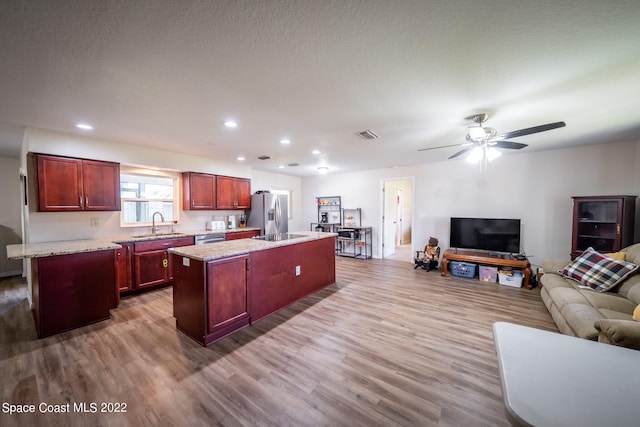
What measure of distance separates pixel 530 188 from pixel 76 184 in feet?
24.2

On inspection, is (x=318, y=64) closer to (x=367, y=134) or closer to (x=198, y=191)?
(x=367, y=134)

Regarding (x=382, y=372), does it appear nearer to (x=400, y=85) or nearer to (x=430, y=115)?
(x=400, y=85)

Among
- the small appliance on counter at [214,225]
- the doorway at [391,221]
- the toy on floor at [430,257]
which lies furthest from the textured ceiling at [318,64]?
the doorway at [391,221]

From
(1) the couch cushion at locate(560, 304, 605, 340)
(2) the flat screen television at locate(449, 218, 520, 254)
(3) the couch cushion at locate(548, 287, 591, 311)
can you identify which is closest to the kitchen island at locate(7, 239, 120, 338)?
(1) the couch cushion at locate(560, 304, 605, 340)

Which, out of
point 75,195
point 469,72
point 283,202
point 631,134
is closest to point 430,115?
point 469,72

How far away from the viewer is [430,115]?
2557 mm

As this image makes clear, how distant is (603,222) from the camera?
3.55 metres

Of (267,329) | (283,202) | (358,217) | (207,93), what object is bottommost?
(267,329)

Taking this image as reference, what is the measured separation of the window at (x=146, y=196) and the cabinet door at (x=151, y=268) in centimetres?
77

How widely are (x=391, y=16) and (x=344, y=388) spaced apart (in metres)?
2.46

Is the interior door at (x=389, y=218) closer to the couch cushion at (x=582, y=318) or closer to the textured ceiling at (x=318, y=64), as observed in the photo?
the textured ceiling at (x=318, y=64)

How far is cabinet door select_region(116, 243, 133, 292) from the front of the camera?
3.40 metres

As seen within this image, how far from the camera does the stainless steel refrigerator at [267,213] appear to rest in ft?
17.6

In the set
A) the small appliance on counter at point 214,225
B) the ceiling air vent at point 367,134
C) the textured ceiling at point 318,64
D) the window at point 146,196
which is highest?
the textured ceiling at point 318,64
